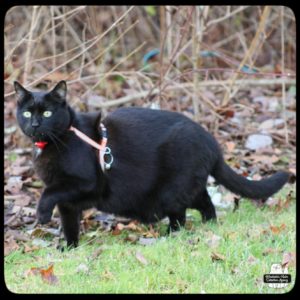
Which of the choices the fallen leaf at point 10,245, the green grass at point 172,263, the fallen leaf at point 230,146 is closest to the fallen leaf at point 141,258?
the green grass at point 172,263

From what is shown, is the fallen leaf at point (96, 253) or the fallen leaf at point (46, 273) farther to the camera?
the fallen leaf at point (96, 253)

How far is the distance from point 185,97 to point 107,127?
2870 mm

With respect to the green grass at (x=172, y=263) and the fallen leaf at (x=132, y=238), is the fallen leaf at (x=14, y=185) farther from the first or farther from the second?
the fallen leaf at (x=132, y=238)

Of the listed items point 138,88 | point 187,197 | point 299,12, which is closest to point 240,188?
point 187,197

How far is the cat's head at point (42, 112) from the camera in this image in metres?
4.16

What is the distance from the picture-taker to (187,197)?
4.64 metres

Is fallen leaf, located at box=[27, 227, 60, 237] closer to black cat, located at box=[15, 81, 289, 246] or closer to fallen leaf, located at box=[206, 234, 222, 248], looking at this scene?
black cat, located at box=[15, 81, 289, 246]

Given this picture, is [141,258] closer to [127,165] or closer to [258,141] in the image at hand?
[127,165]

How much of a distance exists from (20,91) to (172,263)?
5.21 feet

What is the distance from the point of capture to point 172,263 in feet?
12.1

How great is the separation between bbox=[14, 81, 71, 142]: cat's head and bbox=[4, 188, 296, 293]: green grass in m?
0.84

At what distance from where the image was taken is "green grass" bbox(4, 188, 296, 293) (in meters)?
3.34

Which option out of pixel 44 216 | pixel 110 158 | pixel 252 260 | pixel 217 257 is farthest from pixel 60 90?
pixel 252 260

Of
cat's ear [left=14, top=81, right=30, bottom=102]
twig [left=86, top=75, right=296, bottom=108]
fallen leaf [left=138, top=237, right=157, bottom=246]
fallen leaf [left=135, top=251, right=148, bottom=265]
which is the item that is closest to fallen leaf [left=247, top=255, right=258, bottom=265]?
fallen leaf [left=135, top=251, right=148, bottom=265]
